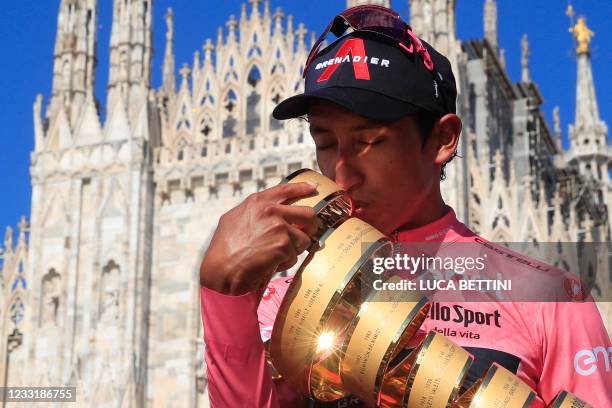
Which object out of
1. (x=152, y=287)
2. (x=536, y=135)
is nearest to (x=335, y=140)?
(x=152, y=287)

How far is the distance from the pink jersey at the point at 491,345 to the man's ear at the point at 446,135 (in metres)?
0.25

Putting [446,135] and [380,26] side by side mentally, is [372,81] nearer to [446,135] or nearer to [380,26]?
[380,26]

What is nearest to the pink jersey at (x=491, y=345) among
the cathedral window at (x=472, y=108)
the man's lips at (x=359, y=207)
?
the man's lips at (x=359, y=207)

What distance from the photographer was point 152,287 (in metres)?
17.8

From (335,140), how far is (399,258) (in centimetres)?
24

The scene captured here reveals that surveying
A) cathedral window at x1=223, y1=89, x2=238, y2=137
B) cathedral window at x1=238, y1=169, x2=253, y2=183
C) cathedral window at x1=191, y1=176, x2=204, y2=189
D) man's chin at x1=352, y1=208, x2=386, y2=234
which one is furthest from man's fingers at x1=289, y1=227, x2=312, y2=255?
cathedral window at x1=223, y1=89, x2=238, y2=137

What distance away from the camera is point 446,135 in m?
1.98

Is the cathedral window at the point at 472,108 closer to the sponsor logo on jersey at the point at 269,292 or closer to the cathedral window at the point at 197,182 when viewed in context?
the cathedral window at the point at 197,182

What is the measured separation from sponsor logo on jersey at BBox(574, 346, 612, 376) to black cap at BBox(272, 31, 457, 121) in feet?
1.64

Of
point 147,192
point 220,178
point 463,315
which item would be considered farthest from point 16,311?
point 463,315

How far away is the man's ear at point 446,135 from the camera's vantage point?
195 centimetres

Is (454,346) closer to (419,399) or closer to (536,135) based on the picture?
(419,399)

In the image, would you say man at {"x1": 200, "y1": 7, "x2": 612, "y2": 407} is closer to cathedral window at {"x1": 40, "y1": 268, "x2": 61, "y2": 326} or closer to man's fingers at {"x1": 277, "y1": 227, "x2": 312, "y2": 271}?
man's fingers at {"x1": 277, "y1": 227, "x2": 312, "y2": 271}

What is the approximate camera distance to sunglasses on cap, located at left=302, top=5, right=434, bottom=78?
1.86 m
